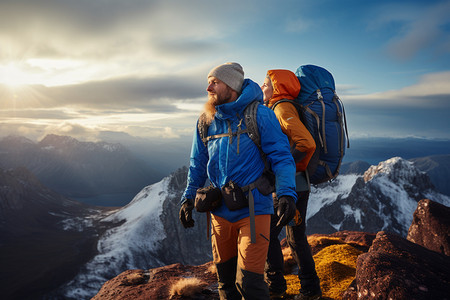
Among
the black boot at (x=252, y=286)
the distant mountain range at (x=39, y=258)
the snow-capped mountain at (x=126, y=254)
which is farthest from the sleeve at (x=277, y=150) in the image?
the distant mountain range at (x=39, y=258)

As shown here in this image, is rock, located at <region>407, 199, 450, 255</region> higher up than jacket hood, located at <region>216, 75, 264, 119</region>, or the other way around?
jacket hood, located at <region>216, 75, 264, 119</region>

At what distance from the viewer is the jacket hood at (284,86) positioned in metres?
5.53

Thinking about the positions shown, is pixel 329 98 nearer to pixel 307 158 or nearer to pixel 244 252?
pixel 307 158

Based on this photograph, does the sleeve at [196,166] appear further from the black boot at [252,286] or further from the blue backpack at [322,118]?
the blue backpack at [322,118]

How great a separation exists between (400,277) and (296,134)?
2.92 metres

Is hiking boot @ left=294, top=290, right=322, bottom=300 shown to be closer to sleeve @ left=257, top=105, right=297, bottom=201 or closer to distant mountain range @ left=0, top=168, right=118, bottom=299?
sleeve @ left=257, top=105, right=297, bottom=201

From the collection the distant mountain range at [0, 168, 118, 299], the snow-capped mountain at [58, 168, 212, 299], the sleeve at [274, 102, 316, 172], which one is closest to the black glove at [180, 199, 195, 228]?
the sleeve at [274, 102, 316, 172]

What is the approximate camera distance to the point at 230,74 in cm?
460

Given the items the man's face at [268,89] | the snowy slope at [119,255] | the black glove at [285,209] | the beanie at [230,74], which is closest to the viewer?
the black glove at [285,209]

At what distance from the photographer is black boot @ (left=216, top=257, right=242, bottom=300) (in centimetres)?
459

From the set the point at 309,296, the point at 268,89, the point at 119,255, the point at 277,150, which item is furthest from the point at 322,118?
the point at 119,255

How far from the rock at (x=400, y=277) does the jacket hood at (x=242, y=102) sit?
3.58 metres

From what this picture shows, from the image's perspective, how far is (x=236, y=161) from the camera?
14.3 ft

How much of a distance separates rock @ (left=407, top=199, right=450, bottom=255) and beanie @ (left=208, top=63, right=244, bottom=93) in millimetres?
8534
